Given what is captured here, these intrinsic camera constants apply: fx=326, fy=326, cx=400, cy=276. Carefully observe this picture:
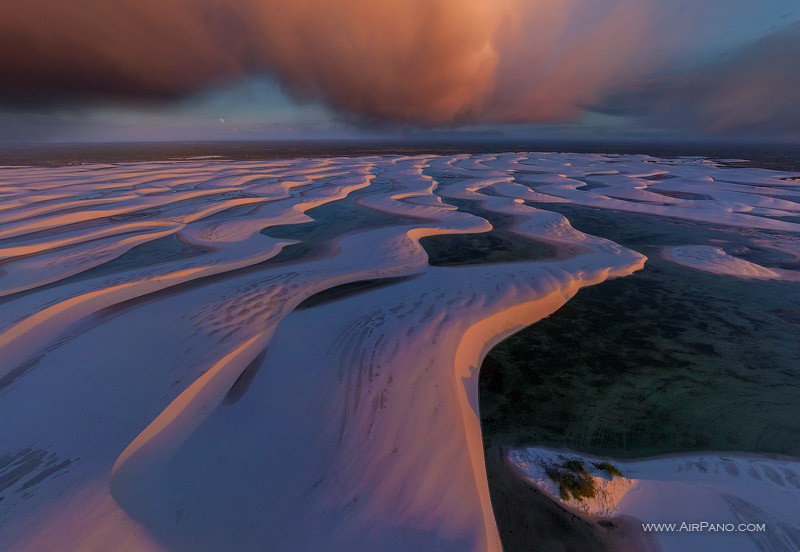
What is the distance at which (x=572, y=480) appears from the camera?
447 cm

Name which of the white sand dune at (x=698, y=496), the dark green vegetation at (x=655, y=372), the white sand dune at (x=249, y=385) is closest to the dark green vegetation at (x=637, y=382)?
the dark green vegetation at (x=655, y=372)

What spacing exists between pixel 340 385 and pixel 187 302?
5156 mm

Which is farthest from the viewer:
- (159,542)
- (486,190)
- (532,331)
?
(486,190)

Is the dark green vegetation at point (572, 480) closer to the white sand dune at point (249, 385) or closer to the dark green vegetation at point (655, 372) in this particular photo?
the dark green vegetation at point (655, 372)

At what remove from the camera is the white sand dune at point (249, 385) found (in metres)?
3.92

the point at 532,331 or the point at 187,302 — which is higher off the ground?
the point at 187,302

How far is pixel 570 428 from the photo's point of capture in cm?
548

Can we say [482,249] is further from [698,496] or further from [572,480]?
[698,496]

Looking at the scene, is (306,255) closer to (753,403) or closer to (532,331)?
(532,331)

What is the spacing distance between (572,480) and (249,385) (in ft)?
17.5

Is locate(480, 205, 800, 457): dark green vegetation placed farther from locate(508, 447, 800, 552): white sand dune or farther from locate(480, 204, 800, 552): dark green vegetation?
locate(508, 447, 800, 552): white sand dune

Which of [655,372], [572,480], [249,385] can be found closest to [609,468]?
[572,480]

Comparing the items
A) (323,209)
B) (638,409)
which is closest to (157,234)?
(323,209)

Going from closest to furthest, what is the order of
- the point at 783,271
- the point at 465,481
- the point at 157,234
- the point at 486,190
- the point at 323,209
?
the point at 465,481, the point at 783,271, the point at 157,234, the point at 323,209, the point at 486,190
